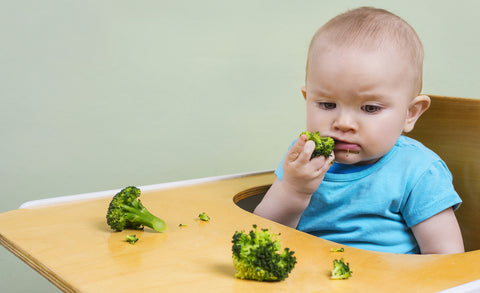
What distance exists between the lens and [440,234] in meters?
1.11

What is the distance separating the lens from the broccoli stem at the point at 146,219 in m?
0.97

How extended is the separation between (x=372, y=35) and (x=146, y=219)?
0.52 metres

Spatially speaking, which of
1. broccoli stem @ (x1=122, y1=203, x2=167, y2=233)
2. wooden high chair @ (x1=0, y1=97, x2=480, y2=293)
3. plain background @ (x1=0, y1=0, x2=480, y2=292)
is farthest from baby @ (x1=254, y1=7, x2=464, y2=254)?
plain background @ (x1=0, y1=0, x2=480, y2=292)

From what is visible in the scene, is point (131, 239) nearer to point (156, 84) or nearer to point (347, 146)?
point (347, 146)

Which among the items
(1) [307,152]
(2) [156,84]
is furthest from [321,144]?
(2) [156,84]

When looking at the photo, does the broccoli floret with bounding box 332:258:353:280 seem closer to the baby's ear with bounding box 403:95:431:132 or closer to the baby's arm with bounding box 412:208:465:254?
the baby's arm with bounding box 412:208:465:254

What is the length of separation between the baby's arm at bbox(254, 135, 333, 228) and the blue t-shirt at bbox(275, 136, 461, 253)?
74 mm

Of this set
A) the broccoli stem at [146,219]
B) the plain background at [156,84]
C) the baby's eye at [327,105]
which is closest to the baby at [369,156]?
the baby's eye at [327,105]

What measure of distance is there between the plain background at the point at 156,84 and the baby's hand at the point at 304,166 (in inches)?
40.8

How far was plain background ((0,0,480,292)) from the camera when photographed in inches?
74.0

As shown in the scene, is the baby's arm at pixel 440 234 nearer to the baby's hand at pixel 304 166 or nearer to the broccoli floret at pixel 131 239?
the baby's hand at pixel 304 166

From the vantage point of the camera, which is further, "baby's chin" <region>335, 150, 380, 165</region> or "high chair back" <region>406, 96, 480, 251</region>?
"high chair back" <region>406, 96, 480, 251</region>

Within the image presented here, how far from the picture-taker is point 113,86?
201 cm

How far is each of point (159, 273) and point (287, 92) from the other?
163cm
